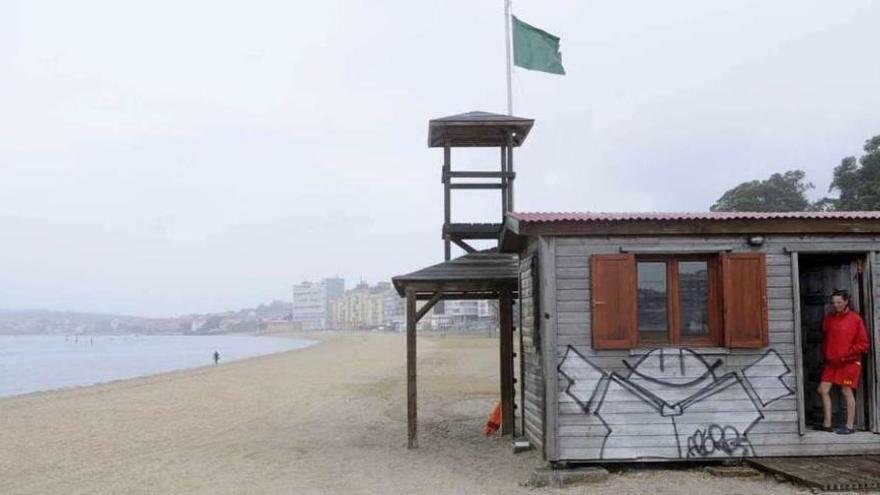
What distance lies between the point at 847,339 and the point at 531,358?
402cm

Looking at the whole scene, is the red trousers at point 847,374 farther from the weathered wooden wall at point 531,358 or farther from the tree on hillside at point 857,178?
the tree on hillside at point 857,178

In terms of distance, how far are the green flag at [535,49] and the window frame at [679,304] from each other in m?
5.77

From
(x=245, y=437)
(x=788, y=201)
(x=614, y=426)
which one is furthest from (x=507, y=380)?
(x=788, y=201)

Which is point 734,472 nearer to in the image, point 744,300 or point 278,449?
point 744,300

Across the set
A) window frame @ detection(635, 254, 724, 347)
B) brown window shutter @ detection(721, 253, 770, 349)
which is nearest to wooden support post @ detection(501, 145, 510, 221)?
window frame @ detection(635, 254, 724, 347)

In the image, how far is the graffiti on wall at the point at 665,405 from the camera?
32.1 ft

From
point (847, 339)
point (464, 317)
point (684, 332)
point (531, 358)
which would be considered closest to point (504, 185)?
point (531, 358)

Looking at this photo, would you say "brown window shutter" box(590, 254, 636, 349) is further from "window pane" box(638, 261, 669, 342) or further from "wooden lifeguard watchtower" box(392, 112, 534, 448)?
"wooden lifeguard watchtower" box(392, 112, 534, 448)

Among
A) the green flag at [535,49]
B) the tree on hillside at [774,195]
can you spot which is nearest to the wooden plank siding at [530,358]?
the green flag at [535,49]

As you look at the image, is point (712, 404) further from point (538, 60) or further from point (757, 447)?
point (538, 60)

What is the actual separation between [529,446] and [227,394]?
51.4 feet

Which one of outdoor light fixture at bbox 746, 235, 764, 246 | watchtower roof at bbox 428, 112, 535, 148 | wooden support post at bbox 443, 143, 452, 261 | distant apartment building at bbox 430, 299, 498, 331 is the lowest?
distant apartment building at bbox 430, 299, 498, 331

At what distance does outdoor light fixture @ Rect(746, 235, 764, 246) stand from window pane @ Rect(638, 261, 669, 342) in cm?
114

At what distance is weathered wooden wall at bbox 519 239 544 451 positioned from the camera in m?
10.5
